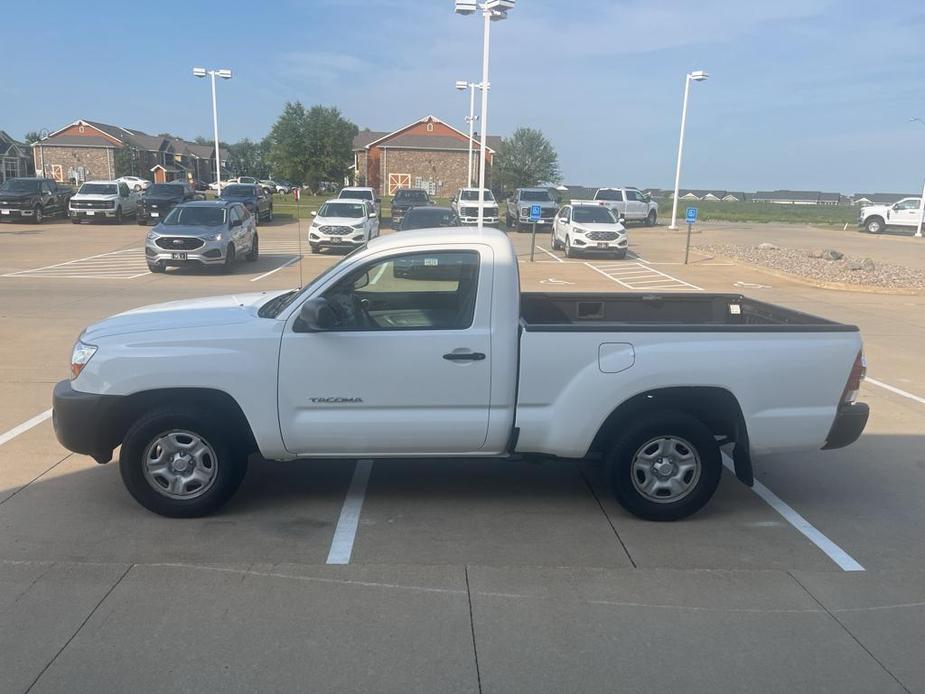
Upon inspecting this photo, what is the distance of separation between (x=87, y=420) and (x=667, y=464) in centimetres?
351

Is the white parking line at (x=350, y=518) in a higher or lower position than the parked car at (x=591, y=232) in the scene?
lower

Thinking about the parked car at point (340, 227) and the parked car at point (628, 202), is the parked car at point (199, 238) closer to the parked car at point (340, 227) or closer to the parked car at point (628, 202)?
the parked car at point (340, 227)

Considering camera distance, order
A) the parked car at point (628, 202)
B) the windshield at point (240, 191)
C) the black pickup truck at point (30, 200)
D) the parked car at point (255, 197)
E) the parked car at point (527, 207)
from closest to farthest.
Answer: the black pickup truck at point (30, 200) → the parked car at point (527, 207) → the parked car at point (255, 197) → the windshield at point (240, 191) → the parked car at point (628, 202)

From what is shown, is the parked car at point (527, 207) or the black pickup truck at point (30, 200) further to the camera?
the parked car at point (527, 207)

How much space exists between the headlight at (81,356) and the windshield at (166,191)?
112 ft

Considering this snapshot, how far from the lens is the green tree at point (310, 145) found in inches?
2781

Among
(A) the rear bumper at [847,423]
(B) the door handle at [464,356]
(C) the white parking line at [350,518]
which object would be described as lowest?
(C) the white parking line at [350,518]

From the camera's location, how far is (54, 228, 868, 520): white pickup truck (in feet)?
14.9

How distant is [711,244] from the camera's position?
104 feet

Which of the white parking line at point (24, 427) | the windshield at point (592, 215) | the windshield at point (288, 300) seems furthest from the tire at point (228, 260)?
the windshield at point (288, 300)

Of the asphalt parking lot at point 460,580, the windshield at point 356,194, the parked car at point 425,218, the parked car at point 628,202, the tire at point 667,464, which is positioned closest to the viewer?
the asphalt parking lot at point 460,580

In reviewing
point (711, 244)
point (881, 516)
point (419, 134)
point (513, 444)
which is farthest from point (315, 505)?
point (419, 134)

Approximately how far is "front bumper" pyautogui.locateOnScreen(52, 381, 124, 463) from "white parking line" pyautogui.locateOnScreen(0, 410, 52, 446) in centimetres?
188

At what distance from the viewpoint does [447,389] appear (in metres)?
4.59
